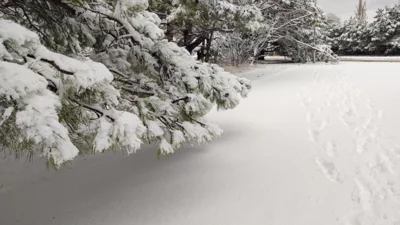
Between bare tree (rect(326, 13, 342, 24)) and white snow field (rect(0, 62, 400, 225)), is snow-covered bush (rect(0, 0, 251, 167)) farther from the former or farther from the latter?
bare tree (rect(326, 13, 342, 24))

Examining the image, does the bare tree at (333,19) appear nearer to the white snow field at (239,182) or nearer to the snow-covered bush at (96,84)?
the white snow field at (239,182)

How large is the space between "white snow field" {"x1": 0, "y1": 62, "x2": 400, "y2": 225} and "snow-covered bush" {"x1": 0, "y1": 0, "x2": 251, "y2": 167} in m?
0.49

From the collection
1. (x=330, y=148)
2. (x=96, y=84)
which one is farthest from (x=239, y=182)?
(x=96, y=84)

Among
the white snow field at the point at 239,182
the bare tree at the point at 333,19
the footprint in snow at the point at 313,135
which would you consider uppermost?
the bare tree at the point at 333,19

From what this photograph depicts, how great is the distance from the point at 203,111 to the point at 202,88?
0.87 ft

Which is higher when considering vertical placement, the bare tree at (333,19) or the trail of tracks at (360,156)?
the bare tree at (333,19)

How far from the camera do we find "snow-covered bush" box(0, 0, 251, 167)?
53.7 inches

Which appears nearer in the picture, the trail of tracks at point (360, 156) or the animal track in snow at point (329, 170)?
the trail of tracks at point (360, 156)

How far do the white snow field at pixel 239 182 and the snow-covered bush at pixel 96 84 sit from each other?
0.49m

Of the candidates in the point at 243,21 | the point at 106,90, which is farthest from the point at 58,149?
the point at 243,21

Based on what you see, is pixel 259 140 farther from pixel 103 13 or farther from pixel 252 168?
pixel 103 13

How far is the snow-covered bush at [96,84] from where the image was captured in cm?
137

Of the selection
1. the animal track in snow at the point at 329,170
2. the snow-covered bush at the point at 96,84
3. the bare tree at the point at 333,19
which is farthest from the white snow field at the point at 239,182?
the bare tree at the point at 333,19

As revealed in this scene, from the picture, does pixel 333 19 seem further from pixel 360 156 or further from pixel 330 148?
pixel 360 156
